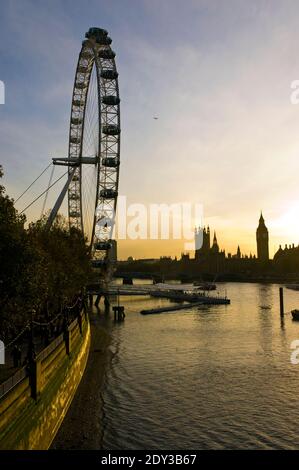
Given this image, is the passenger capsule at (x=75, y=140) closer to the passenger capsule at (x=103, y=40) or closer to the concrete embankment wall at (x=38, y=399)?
the passenger capsule at (x=103, y=40)

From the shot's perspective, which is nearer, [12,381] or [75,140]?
[12,381]

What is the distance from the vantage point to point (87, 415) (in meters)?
23.0

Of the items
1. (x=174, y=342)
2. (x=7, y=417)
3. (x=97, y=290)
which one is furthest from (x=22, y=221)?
(x=97, y=290)

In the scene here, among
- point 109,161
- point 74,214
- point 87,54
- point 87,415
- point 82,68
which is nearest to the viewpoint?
point 87,415

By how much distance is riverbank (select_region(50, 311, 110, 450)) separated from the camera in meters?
19.3

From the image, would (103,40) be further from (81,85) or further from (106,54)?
(81,85)

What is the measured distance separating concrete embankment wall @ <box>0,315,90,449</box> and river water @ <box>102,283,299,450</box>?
257cm

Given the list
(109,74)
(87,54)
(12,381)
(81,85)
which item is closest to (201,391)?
(12,381)

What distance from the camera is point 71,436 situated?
1981 cm

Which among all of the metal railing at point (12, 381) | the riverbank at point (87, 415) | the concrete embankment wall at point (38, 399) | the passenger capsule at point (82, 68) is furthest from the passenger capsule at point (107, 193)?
the metal railing at point (12, 381)

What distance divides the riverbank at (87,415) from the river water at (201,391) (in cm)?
52

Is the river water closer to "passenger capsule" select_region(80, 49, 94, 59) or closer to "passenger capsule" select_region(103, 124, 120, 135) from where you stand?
"passenger capsule" select_region(103, 124, 120, 135)

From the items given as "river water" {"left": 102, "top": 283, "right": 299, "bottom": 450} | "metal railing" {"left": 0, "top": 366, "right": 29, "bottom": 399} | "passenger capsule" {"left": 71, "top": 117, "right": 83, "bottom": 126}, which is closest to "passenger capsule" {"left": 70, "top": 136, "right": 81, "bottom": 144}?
"passenger capsule" {"left": 71, "top": 117, "right": 83, "bottom": 126}

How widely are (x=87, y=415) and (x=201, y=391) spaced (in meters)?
7.56
